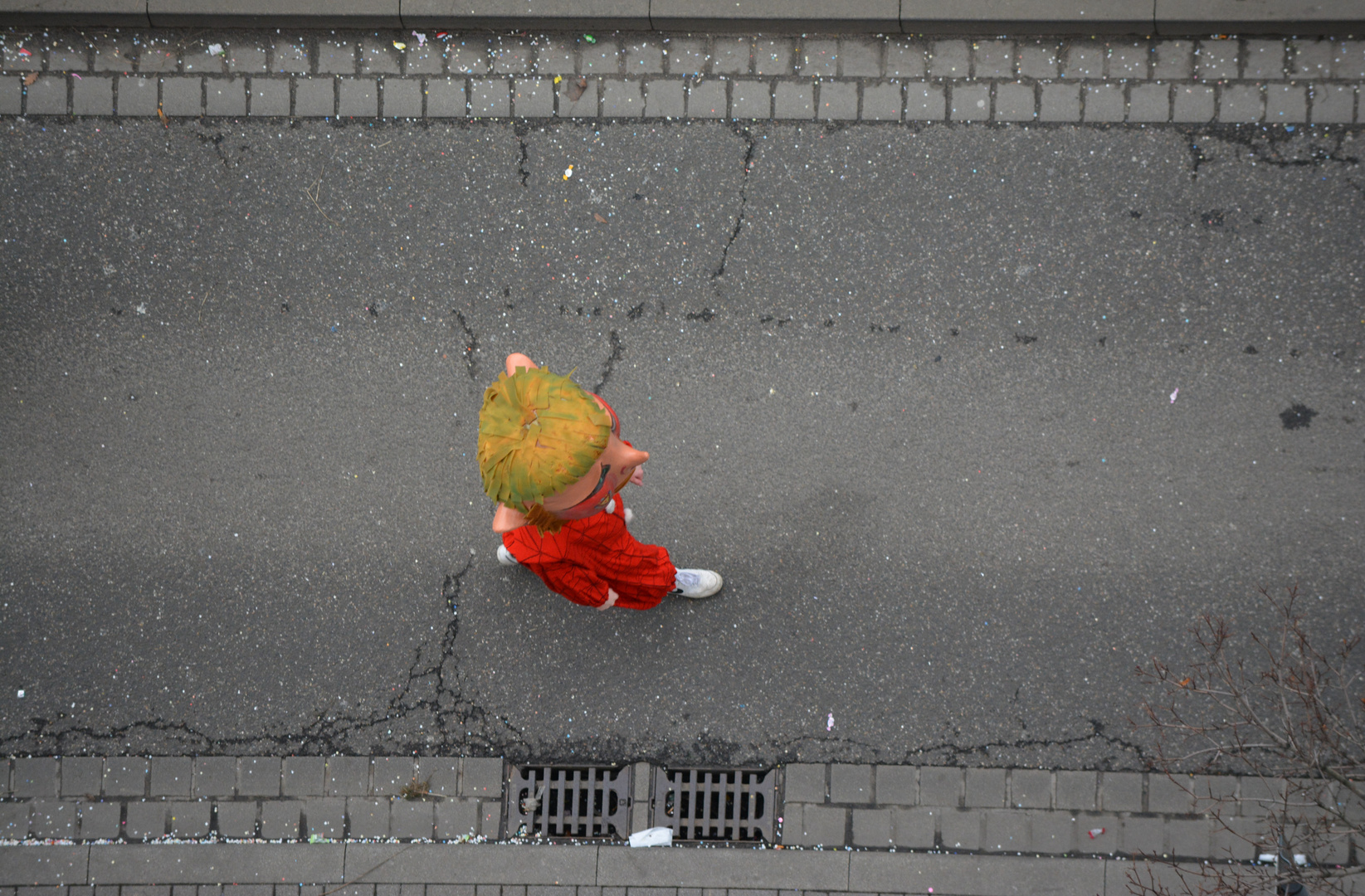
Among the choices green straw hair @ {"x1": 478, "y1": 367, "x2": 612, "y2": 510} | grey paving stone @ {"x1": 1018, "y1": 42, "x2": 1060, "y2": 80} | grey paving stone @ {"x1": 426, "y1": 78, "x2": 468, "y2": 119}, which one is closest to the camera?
green straw hair @ {"x1": 478, "y1": 367, "x2": 612, "y2": 510}

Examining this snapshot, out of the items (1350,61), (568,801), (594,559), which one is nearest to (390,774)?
(568,801)

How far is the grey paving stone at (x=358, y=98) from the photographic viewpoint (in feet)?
15.6

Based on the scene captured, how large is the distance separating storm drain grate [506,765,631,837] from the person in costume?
3.95ft

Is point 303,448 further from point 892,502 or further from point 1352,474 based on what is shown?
point 1352,474

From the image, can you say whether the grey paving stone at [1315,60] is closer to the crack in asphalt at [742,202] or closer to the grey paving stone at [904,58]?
the grey paving stone at [904,58]

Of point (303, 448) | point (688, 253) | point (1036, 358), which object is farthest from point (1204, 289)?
point (303, 448)

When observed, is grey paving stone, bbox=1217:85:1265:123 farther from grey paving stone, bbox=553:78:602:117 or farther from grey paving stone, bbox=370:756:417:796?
grey paving stone, bbox=370:756:417:796

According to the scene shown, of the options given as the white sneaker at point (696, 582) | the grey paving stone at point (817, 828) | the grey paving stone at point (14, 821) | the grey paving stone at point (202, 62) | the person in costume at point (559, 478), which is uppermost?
the grey paving stone at point (202, 62)

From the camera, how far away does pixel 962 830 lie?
433 centimetres

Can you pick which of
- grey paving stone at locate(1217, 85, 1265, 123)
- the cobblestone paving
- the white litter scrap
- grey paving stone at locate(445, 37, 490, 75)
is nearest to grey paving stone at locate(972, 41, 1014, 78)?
the cobblestone paving

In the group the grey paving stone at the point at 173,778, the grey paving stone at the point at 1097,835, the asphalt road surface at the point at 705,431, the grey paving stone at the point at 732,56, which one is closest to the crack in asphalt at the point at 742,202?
the asphalt road surface at the point at 705,431

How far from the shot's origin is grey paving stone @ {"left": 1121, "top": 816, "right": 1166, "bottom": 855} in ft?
14.0

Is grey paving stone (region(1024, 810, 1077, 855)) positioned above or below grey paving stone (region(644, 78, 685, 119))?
below

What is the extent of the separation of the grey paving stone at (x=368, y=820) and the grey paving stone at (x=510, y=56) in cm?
392
